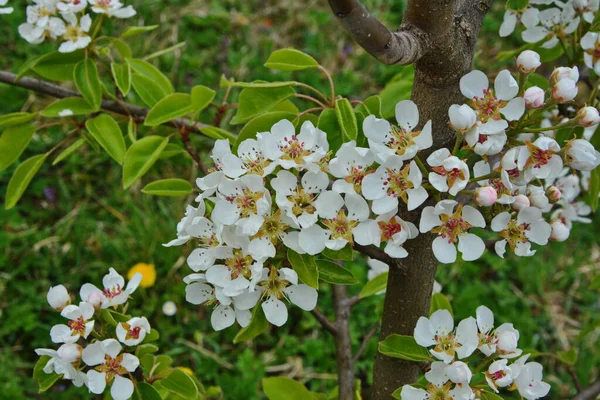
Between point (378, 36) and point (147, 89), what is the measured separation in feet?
2.64

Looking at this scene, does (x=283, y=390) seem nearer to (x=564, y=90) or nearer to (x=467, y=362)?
(x=467, y=362)

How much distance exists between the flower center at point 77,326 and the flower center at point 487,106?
2.61 ft

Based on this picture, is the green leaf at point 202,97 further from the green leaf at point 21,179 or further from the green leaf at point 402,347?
A: the green leaf at point 402,347

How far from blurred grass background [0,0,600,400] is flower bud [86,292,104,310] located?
1.29 meters

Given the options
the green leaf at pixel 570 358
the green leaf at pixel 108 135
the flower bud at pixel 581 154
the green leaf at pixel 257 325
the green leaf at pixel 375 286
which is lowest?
the green leaf at pixel 570 358

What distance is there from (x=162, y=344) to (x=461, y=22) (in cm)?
196

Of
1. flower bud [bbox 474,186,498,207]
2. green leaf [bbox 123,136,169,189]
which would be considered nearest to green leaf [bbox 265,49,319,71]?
green leaf [bbox 123,136,169,189]

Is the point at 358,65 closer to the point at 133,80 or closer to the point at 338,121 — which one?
the point at 133,80

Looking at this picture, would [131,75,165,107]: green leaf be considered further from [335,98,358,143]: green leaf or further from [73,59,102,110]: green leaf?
[335,98,358,143]: green leaf

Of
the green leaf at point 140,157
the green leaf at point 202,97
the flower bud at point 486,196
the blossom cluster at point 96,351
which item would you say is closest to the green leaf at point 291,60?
the green leaf at point 202,97

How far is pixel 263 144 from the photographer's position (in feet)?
3.64

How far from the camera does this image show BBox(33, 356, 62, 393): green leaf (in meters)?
1.27

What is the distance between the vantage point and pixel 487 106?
1.08 metres

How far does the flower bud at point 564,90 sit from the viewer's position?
1068 mm
